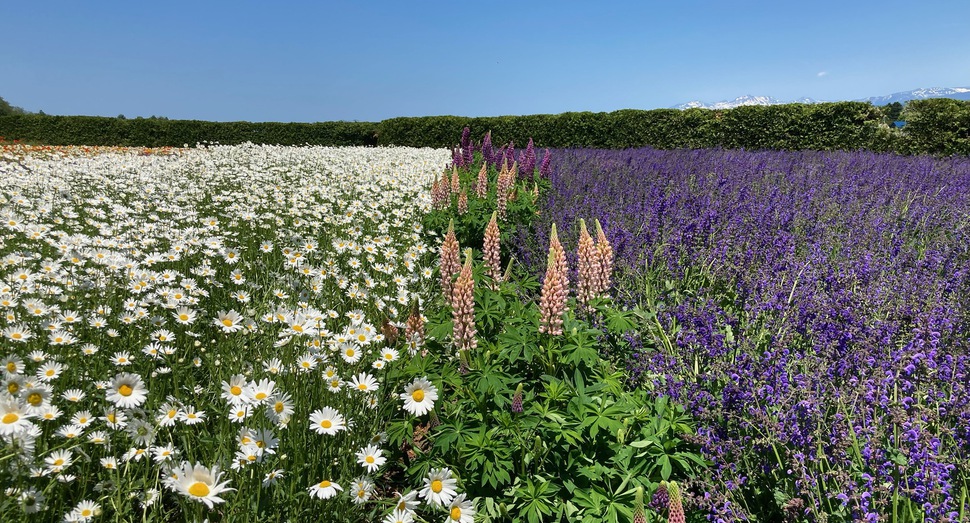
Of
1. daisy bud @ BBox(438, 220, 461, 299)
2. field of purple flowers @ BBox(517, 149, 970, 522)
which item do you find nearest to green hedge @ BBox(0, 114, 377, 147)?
field of purple flowers @ BBox(517, 149, 970, 522)

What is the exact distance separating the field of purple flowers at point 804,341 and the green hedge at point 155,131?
23472 mm

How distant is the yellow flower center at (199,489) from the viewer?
5.26 feet

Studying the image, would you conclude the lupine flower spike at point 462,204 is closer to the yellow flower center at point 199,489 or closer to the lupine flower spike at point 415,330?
the lupine flower spike at point 415,330

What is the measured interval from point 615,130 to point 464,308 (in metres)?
19.1

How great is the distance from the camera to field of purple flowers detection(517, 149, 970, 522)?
2.10m

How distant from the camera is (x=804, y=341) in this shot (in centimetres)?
342

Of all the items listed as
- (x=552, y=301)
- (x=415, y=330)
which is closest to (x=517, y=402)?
(x=552, y=301)

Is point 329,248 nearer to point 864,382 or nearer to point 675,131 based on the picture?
point 864,382

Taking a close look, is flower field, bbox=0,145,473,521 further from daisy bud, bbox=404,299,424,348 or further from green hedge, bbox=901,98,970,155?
green hedge, bbox=901,98,970,155

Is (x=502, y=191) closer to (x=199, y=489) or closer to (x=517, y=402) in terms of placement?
(x=517, y=402)

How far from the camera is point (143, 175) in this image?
785 cm

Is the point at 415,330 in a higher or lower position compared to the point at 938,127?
lower

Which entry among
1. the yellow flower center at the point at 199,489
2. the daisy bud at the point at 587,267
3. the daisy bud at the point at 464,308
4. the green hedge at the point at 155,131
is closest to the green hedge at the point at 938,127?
the daisy bud at the point at 587,267

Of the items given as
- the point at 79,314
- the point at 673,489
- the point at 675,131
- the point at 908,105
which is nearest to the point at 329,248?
the point at 79,314
